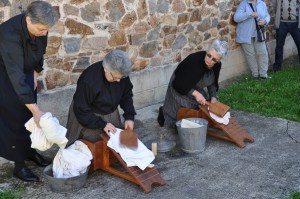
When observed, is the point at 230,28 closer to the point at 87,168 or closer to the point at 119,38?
the point at 119,38

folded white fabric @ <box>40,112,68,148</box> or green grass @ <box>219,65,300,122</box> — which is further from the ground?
folded white fabric @ <box>40,112,68,148</box>

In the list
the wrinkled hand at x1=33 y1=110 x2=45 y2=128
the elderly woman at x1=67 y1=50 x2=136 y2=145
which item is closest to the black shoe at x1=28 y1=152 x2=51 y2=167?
the elderly woman at x1=67 y1=50 x2=136 y2=145

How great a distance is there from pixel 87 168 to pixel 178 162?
3.21 feet

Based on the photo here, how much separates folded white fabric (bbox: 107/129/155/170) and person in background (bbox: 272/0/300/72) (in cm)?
484

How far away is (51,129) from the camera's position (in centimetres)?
343

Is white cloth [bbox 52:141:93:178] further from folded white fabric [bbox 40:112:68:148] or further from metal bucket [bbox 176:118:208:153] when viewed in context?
metal bucket [bbox 176:118:208:153]

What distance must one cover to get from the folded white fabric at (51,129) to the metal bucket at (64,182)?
12.7 inches

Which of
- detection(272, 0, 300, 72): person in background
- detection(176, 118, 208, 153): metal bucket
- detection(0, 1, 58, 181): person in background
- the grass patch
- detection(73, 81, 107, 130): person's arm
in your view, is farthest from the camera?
detection(272, 0, 300, 72): person in background

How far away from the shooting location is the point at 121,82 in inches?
159

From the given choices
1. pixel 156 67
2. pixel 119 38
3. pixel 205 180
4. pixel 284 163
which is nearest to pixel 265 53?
pixel 156 67

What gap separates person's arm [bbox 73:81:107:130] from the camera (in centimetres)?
383

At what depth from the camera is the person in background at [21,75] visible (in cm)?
332

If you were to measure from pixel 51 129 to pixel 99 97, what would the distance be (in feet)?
2.06

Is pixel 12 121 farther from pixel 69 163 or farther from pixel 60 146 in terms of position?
pixel 69 163
